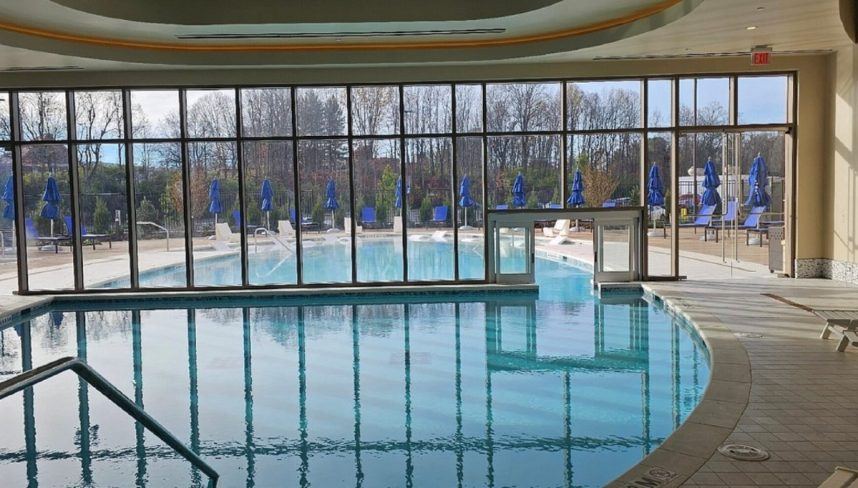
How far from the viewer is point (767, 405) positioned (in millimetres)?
5125

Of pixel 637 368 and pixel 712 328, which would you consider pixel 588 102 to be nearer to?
pixel 712 328

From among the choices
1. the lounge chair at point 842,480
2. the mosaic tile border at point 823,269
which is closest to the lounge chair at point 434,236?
the mosaic tile border at point 823,269

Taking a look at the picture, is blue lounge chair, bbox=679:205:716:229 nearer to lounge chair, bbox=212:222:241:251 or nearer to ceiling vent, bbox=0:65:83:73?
lounge chair, bbox=212:222:241:251

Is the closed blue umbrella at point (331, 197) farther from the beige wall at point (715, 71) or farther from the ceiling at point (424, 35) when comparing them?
the ceiling at point (424, 35)

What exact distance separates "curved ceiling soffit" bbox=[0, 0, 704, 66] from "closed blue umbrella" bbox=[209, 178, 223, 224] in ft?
7.61

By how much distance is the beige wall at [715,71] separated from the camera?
1164 cm

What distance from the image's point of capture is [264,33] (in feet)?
31.6

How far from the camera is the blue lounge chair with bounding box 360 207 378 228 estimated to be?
12578mm

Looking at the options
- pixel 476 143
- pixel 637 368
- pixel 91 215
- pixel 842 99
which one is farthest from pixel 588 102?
pixel 91 215

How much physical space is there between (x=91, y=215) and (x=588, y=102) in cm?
871

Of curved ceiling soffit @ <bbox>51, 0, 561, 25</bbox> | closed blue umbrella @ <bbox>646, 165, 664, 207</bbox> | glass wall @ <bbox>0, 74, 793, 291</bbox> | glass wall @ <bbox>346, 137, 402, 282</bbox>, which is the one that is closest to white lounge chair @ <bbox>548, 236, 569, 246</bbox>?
glass wall @ <bbox>0, 74, 793, 291</bbox>

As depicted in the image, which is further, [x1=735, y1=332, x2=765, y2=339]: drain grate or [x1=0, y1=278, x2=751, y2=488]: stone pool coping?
[x1=735, y1=332, x2=765, y2=339]: drain grate

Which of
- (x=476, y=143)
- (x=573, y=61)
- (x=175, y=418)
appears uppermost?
(x=573, y=61)

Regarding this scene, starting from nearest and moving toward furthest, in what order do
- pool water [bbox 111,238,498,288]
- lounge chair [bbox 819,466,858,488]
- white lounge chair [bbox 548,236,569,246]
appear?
lounge chair [bbox 819,466,858,488], pool water [bbox 111,238,498,288], white lounge chair [bbox 548,236,569,246]
